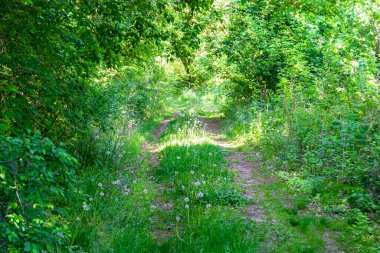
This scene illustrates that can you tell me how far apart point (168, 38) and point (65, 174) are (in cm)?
340

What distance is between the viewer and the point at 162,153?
30.0 ft

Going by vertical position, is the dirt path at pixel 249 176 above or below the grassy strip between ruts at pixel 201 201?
below

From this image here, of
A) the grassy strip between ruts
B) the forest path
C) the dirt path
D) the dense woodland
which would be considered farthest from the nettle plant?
the dirt path

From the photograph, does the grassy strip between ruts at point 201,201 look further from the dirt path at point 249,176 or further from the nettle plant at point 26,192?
the nettle plant at point 26,192

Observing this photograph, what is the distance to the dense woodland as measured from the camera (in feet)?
10.3

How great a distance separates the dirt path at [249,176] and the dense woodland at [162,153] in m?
0.04

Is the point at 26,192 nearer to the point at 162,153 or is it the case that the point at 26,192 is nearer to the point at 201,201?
the point at 201,201

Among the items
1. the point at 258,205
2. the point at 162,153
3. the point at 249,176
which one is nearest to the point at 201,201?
the point at 258,205

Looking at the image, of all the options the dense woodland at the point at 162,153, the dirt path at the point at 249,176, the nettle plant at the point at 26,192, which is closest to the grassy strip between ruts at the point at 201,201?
the dense woodland at the point at 162,153

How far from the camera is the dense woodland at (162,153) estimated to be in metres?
3.15

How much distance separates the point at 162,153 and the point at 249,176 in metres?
2.33

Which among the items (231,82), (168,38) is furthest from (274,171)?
(231,82)

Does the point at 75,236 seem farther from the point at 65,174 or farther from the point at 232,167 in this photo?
the point at 232,167

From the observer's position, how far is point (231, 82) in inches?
632
